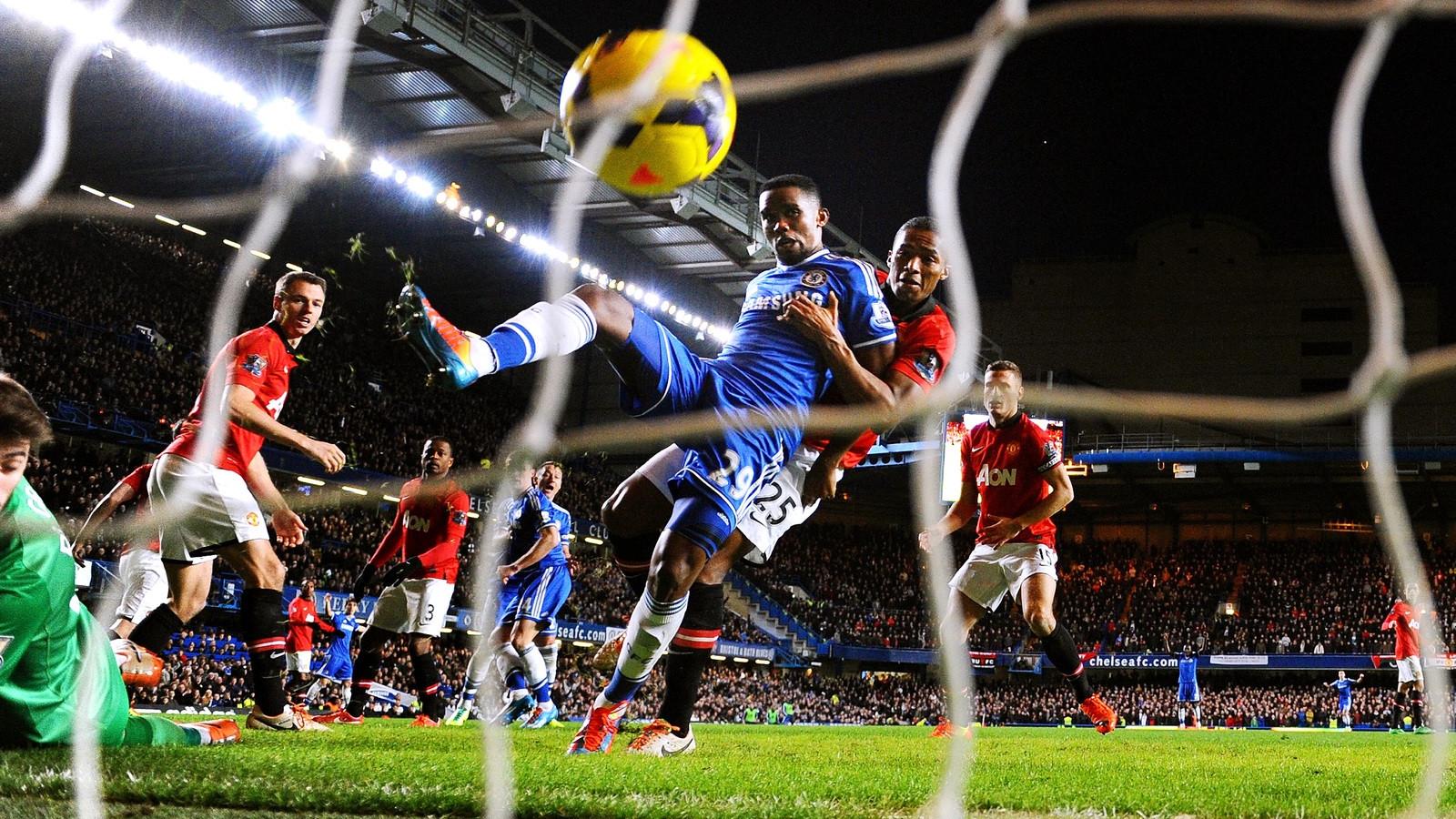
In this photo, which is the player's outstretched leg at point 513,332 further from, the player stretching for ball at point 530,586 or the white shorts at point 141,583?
the player stretching for ball at point 530,586

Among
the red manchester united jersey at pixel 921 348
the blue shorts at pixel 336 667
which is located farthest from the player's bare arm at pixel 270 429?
the blue shorts at pixel 336 667

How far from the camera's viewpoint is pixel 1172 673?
3581 centimetres

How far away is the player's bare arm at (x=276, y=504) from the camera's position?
4957 mm

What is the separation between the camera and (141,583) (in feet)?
17.5

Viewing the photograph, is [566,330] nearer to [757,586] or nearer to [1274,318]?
[757,586]

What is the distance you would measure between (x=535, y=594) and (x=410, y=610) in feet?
4.30

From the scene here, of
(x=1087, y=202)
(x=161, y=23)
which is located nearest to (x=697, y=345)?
(x=1087, y=202)

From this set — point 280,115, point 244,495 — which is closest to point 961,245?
point 244,495

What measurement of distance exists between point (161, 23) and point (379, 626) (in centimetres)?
1393

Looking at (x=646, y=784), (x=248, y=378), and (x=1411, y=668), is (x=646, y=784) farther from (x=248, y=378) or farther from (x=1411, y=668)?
(x=1411, y=668)

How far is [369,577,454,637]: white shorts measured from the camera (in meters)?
8.20

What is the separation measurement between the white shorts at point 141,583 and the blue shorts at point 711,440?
2.42m

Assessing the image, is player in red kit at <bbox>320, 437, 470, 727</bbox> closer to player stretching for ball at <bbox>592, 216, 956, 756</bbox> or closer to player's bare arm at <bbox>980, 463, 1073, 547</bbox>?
player stretching for ball at <bbox>592, 216, 956, 756</bbox>

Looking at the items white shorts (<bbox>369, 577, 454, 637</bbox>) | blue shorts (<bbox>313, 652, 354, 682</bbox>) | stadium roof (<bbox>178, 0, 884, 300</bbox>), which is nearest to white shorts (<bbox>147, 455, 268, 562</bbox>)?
white shorts (<bbox>369, 577, 454, 637</bbox>)
